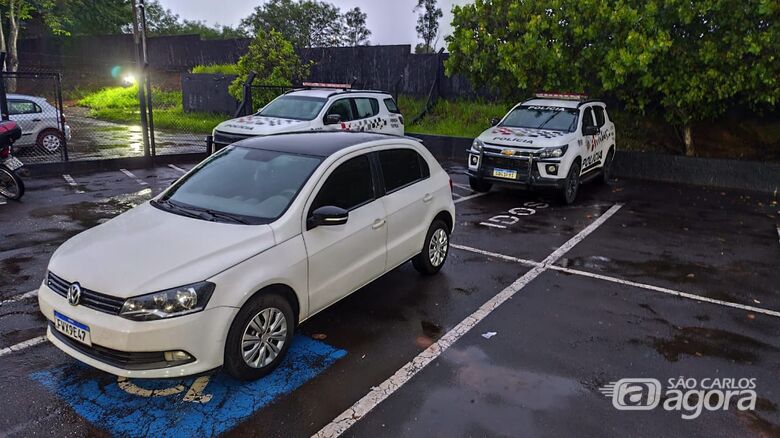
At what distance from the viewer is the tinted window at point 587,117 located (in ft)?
36.4

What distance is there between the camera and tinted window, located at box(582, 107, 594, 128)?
1109cm

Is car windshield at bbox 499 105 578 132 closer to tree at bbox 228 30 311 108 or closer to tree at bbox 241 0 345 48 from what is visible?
tree at bbox 228 30 311 108

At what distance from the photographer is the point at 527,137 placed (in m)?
10.4

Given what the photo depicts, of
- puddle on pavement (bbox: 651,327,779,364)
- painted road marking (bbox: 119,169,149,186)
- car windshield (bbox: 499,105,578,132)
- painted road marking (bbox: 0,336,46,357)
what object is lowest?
puddle on pavement (bbox: 651,327,779,364)

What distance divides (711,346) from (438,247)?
2.86 meters

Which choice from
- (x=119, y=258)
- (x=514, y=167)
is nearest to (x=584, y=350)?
(x=119, y=258)

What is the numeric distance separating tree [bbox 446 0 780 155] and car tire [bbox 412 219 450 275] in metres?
7.53

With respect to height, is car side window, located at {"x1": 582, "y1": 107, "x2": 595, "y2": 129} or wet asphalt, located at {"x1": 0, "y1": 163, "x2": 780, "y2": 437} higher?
car side window, located at {"x1": 582, "y1": 107, "x2": 595, "y2": 129}

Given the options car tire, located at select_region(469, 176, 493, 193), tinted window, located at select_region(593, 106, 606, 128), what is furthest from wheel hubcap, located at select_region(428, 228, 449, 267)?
tinted window, located at select_region(593, 106, 606, 128)

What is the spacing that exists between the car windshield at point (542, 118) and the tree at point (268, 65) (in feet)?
29.5

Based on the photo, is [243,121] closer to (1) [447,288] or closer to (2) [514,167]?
(2) [514,167]

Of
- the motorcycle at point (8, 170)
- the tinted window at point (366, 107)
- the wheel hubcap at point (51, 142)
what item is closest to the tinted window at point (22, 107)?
the wheel hubcap at point (51, 142)

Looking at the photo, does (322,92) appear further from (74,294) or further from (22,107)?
(74,294)

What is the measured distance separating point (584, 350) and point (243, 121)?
8897 millimetres
